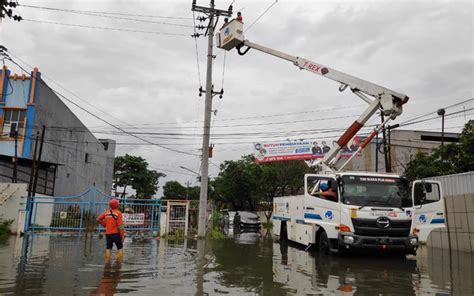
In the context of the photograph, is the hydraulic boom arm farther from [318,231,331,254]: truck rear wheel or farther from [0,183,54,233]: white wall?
[0,183,54,233]: white wall

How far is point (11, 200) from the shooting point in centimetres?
1838

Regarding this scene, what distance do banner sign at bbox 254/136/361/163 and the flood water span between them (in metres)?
21.5

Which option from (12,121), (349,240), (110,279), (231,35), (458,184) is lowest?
(110,279)

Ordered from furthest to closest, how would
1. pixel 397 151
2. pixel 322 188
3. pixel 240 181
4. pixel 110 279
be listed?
pixel 240 181, pixel 397 151, pixel 322 188, pixel 110 279

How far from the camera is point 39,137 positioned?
26.6 metres

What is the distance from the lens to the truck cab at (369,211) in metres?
11.4

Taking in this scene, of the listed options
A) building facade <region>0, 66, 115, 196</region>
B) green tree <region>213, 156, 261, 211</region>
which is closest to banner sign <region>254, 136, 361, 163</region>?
green tree <region>213, 156, 261, 211</region>

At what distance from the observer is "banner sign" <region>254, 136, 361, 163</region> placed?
114ft

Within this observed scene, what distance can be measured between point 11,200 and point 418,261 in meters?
16.5

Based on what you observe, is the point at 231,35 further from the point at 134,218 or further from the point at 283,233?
the point at 134,218

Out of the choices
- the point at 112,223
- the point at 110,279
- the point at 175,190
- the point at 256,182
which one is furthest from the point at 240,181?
the point at 175,190

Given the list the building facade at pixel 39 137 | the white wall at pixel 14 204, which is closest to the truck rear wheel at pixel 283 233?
the white wall at pixel 14 204

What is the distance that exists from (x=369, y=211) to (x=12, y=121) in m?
23.4

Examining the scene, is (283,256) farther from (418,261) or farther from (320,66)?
(320,66)
